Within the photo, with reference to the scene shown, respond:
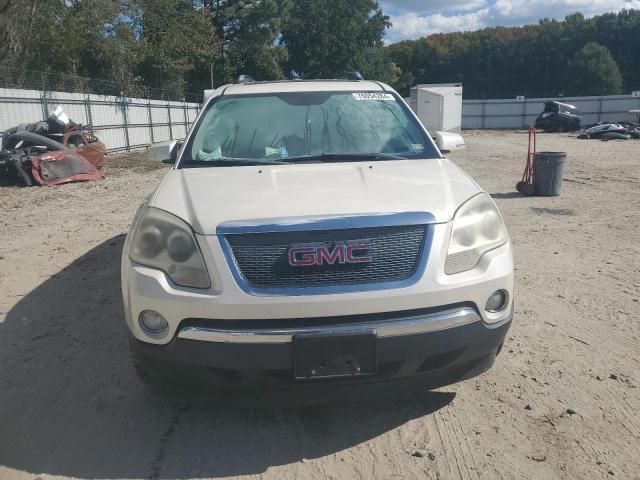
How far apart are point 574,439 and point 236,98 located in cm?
314

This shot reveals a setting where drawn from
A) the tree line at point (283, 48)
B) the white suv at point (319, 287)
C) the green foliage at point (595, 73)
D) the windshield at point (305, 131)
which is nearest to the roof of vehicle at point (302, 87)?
the windshield at point (305, 131)

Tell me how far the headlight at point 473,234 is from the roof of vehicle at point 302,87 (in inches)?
68.2

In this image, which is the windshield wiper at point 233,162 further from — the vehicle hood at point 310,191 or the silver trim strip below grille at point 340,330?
the silver trim strip below grille at point 340,330

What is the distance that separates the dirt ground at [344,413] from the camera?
259 centimetres

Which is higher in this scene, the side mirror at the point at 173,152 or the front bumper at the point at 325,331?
the side mirror at the point at 173,152

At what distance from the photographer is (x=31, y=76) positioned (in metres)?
17.3

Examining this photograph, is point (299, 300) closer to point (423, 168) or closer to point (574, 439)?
point (423, 168)

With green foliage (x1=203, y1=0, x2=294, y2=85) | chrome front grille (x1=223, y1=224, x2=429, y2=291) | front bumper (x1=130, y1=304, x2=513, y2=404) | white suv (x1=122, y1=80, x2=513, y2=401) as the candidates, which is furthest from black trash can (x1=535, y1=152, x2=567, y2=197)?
green foliage (x1=203, y1=0, x2=294, y2=85)

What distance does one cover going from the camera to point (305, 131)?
3.88m

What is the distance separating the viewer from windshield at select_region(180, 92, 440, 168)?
12.1 feet

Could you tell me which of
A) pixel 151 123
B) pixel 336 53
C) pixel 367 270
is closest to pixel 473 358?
pixel 367 270

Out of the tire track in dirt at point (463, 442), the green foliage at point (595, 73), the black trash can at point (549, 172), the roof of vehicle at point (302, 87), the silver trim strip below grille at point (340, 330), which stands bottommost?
the tire track in dirt at point (463, 442)

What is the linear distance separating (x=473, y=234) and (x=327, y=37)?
6257cm

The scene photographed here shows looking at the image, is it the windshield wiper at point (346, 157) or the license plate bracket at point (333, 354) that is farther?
the windshield wiper at point (346, 157)
